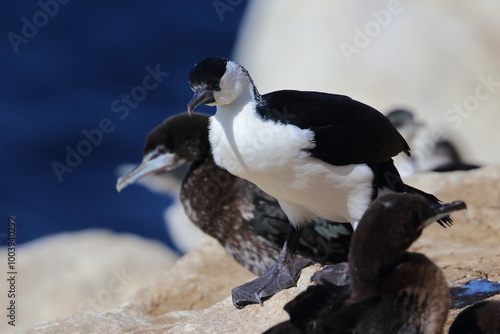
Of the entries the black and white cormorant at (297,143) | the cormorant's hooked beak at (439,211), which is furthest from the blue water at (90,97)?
the cormorant's hooked beak at (439,211)

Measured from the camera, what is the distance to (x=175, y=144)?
25.8ft

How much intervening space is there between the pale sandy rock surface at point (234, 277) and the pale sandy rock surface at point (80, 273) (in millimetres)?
282

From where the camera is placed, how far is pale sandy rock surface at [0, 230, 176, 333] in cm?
1098

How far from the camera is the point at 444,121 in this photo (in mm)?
14617

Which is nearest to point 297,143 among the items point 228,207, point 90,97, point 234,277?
point 228,207

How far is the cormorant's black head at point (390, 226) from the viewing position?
4.36 meters

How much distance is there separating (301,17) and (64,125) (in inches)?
228

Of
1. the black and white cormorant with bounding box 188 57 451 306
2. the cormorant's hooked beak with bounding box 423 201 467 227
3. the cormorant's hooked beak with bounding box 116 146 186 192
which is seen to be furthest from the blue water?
the cormorant's hooked beak with bounding box 423 201 467 227

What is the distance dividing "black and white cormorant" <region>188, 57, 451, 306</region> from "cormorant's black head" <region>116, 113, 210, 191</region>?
2.25 metres

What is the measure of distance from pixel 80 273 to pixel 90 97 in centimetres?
867

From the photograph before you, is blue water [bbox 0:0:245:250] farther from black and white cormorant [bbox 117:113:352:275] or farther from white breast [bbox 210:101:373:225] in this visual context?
white breast [bbox 210:101:373:225]

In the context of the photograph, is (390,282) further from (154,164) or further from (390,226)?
(154,164)

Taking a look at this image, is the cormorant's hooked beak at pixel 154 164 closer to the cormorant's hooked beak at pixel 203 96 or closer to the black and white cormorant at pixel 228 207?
the black and white cormorant at pixel 228 207

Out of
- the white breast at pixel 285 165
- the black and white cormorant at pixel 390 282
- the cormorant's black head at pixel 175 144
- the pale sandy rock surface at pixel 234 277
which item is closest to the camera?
the black and white cormorant at pixel 390 282
